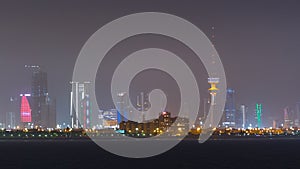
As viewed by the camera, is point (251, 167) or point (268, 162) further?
point (268, 162)

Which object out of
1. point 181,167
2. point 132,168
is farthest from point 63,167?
point 181,167

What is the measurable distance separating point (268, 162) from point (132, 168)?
35.4m

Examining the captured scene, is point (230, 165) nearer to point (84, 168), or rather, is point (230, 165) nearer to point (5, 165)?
point (84, 168)

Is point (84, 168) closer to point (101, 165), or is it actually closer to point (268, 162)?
point (101, 165)

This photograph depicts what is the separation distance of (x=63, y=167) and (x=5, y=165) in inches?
630

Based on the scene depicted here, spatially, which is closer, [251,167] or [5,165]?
[251,167]

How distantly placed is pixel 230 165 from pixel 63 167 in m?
35.2

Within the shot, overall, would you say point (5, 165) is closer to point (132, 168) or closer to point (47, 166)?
point (47, 166)

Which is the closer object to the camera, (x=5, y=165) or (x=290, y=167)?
(x=290, y=167)

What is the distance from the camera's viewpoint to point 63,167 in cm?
14900

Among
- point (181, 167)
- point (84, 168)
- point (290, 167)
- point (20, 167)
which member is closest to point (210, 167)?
point (181, 167)

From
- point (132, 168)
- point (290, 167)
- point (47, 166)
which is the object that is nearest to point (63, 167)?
point (47, 166)

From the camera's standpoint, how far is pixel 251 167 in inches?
5782

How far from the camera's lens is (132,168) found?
146 meters
